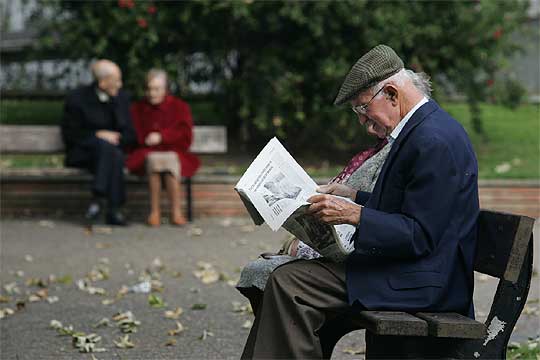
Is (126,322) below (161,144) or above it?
below

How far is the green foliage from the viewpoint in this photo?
1126 cm

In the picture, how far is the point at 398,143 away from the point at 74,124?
22.6 ft

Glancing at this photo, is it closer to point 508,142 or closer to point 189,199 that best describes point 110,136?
point 189,199

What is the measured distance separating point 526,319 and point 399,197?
2.86m

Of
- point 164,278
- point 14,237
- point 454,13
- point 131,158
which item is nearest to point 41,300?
point 164,278

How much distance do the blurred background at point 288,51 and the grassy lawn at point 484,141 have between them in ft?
0.16

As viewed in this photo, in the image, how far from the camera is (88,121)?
1033 centimetres

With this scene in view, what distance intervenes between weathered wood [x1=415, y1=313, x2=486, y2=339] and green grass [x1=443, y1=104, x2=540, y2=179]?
7.14 meters

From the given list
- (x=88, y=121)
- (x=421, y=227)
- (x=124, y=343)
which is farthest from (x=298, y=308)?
(x=88, y=121)

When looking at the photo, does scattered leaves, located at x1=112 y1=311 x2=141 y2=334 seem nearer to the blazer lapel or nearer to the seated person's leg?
the blazer lapel

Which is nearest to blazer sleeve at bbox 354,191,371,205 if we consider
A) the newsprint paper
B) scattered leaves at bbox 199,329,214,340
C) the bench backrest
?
the newsprint paper

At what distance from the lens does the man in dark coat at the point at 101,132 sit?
32.9ft

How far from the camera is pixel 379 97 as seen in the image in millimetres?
3938

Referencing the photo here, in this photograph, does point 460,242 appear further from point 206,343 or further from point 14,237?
point 14,237
